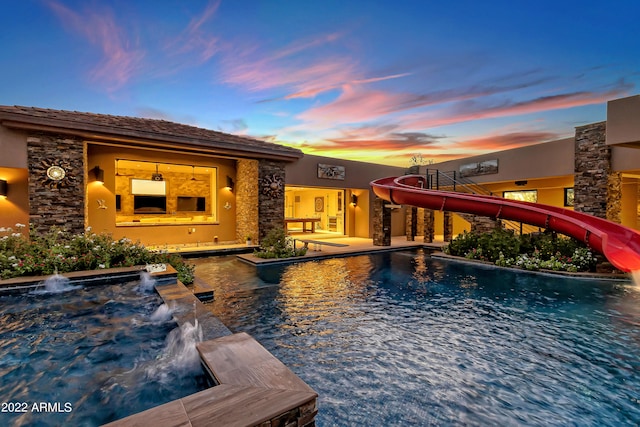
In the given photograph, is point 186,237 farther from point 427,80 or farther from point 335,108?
point 427,80

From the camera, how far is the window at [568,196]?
1392 cm

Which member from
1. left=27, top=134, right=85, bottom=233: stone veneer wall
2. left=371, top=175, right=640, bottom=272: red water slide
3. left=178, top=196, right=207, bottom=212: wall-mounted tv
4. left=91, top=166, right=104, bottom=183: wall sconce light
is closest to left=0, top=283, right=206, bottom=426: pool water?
left=27, top=134, right=85, bottom=233: stone veneer wall

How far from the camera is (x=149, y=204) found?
42.4ft

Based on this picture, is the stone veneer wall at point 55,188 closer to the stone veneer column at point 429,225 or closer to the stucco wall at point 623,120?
the stucco wall at point 623,120

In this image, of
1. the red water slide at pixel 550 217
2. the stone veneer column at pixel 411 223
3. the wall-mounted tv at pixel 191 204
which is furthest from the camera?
the stone veneer column at pixel 411 223

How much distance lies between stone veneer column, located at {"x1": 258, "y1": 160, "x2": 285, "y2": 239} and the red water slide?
427 centimetres

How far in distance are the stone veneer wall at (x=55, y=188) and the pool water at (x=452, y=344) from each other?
4.99 metres

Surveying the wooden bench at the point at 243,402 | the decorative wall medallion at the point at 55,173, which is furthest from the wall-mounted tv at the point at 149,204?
the wooden bench at the point at 243,402

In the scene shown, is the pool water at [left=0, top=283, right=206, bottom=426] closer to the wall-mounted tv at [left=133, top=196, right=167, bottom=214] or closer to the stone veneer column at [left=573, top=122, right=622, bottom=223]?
the wall-mounted tv at [left=133, top=196, right=167, bottom=214]

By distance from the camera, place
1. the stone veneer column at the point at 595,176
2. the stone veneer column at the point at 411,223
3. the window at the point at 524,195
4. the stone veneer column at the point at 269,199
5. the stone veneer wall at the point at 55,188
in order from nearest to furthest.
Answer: the stone veneer wall at the point at 55,188 → the stone veneer column at the point at 595,176 → the stone veneer column at the point at 269,199 → the window at the point at 524,195 → the stone veneer column at the point at 411,223

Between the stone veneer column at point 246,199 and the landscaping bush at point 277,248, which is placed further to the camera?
the stone veneer column at point 246,199

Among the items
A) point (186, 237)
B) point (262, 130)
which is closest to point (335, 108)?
point (262, 130)

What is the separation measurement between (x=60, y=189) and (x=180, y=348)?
8335mm

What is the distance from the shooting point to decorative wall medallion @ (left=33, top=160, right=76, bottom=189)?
27.7ft
